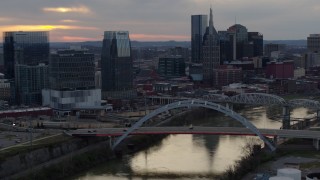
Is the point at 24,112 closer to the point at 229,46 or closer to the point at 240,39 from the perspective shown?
the point at 229,46

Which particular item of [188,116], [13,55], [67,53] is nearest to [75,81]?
[67,53]

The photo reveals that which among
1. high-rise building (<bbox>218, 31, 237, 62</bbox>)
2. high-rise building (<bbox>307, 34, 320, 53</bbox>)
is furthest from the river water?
high-rise building (<bbox>307, 34, 320, 53</bbox>)

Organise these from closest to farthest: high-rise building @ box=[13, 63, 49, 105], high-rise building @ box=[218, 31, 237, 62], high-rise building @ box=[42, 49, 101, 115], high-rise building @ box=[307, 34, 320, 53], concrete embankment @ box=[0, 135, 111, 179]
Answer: concrete embankment @ box=[0, 135, 111, 179] → high-rise building @ box=[42, 49, 101, 115] → high-rise building @ box=[13, 63, 49, 105] → high-rise building @ box=[218, 31, 237, 62] → high-rise building @ box=[307, 34, 320, 53]

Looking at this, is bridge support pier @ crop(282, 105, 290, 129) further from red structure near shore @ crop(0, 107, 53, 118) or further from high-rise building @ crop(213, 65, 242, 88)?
high-rise building @ crop(213, 65, 242, 88)

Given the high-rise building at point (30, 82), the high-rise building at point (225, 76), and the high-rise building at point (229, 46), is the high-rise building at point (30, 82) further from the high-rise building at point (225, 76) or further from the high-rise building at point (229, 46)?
the high-rise building at point (229, 46)

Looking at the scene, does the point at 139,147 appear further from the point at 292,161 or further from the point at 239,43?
the point at 239,43
